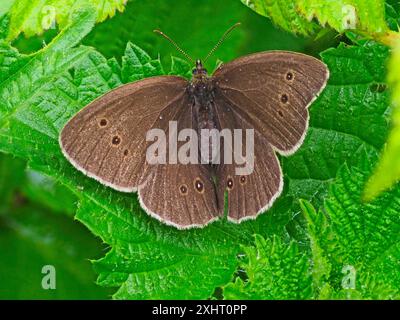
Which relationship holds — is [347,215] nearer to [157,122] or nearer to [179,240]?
[179,240]

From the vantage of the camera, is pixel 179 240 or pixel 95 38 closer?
pixel 179 240

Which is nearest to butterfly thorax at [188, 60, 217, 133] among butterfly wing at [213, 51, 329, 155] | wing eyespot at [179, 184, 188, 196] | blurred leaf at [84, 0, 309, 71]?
butterfly wing at [213, 51, 329, 155]

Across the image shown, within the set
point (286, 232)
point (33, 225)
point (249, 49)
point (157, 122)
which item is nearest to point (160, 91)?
point (157, 122)

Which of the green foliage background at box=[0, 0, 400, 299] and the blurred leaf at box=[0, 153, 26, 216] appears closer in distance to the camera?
the green foliage background at box=[0, 0, 400, 299]

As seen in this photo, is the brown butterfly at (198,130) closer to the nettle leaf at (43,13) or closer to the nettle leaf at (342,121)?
the nettle leaf at (342,121)

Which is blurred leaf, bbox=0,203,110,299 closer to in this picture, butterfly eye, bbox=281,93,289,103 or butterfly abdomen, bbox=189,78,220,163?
butterfly abdomen, bbox=189,78,220,163

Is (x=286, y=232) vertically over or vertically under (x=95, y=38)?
under
